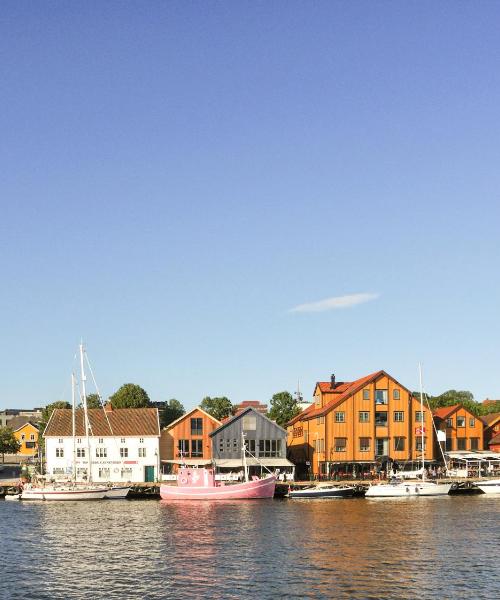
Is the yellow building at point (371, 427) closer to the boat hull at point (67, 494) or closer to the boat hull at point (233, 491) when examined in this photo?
the boat hull at point (233, 491)

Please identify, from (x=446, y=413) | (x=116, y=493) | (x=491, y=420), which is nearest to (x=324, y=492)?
(x=116, y=493)

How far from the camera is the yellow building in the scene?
127m

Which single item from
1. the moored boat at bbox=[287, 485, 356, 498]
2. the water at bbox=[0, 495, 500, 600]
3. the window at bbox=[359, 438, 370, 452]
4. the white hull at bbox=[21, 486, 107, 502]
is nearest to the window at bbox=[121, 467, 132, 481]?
the white hull at bbox=[21, 486, 107, 502]

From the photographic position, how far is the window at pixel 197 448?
129 metres

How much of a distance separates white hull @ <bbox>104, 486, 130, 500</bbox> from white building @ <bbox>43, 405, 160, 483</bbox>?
47.6 ft

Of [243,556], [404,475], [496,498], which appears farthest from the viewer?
[404,475]

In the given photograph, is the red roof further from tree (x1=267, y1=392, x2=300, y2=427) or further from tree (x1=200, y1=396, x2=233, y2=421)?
tree (x1=200, y1=396, x2=233, y2=421)

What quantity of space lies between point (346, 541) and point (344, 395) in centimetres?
6192

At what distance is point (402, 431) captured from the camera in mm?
128375

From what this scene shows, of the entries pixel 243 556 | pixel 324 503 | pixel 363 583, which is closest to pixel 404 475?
pixel 324 503

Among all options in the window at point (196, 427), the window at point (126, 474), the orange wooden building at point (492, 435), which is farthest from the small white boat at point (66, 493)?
the orange wooden building at point (492, 435)

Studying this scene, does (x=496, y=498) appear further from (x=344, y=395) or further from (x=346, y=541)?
(x=346, y=541)

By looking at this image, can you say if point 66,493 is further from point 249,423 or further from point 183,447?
point 249,423

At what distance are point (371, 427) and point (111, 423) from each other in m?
40.6
